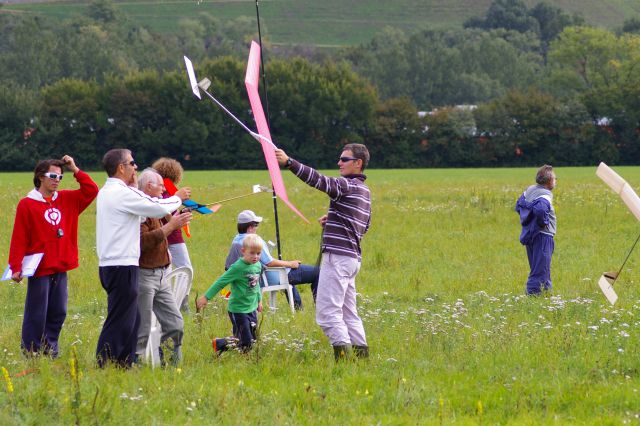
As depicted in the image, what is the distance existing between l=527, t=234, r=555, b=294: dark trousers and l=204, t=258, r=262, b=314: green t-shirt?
14.6 feet

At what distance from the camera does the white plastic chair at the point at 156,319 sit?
27.2 feet

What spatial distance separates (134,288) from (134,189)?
2.44 ft

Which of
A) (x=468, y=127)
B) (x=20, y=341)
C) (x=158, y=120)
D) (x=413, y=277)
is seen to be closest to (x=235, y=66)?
(x=158, y=120)

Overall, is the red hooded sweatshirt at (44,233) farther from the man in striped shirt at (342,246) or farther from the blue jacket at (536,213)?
the blue jacket at (536,213)

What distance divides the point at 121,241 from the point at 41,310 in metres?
1.43

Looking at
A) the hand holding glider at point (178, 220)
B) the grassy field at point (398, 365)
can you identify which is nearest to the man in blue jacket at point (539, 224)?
the grassy field at point (398, 365)

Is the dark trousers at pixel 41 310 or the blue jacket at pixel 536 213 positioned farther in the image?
the blue jacket at pixel 536 213

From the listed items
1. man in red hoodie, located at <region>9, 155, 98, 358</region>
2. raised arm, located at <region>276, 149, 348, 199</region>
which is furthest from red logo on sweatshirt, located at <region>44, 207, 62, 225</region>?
raised arm, located at <region>276, 149, 348, 199</region>

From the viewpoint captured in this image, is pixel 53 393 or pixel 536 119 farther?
pixel 536 119

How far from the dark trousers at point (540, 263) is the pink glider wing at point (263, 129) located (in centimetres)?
432

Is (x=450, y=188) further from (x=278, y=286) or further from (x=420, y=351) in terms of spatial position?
(x=420, y=351)

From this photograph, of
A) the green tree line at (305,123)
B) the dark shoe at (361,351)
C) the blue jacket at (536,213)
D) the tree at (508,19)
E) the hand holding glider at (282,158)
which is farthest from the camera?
the tree at (508,19)

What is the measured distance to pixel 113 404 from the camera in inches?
261

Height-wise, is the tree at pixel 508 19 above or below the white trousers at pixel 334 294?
above
